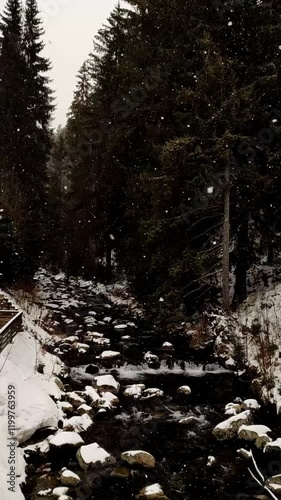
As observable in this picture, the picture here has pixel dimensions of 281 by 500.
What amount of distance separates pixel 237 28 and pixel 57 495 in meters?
13.6

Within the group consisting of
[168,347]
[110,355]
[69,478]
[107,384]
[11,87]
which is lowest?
[69,478]

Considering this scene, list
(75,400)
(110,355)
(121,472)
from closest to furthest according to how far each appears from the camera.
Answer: (121,472) < (75,400) < (110,355)

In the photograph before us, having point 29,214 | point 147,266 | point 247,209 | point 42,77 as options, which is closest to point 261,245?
point 247,209

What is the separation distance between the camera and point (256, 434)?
7.41 meters

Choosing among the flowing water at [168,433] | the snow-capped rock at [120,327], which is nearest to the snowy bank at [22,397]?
the flowing water at [168,433]

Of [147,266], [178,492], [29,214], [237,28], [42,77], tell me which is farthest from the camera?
[42,77]

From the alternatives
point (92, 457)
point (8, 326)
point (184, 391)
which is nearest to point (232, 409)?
point (184, 391)

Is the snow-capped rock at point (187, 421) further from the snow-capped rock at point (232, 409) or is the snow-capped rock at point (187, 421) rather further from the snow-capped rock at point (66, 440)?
the snow-capped rock at point (66, 440)

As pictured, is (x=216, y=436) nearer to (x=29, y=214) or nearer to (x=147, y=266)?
(x=147, y=266)

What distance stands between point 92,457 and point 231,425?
2673 mm

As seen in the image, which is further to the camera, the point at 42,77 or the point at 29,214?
the point at 42,77

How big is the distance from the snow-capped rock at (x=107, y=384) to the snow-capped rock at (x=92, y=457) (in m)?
2.68

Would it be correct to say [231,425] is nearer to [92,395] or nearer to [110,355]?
[92,395]

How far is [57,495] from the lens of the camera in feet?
18.9
